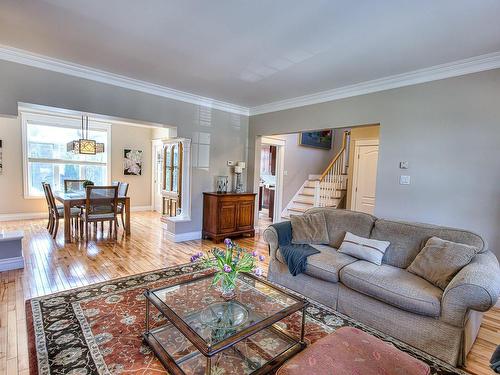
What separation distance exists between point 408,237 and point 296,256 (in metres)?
1.14

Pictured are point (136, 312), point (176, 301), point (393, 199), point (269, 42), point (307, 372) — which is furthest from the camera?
point (393, 199)

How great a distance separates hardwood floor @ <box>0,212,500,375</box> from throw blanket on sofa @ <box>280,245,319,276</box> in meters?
1.42

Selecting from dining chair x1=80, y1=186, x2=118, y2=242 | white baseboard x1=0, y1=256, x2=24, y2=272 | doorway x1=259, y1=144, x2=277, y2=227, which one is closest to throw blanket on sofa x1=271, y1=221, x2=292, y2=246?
white baseboard x1=0, y1=256, x2=24, y2=272

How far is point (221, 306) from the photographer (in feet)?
6.42

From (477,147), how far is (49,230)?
6.91 metres

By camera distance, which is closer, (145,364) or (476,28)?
(145,364)

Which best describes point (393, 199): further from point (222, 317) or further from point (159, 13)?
point (159, 13)

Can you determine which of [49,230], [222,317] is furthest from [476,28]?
[49,230]

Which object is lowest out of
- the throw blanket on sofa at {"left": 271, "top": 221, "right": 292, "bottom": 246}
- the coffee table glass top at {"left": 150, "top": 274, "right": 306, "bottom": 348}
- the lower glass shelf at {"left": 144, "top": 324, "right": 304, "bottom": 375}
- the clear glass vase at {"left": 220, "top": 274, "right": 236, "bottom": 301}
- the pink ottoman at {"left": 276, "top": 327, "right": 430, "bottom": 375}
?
the lower glass shelf at {"left": 144, "top": 324, "right": 304, "bottom": 375}

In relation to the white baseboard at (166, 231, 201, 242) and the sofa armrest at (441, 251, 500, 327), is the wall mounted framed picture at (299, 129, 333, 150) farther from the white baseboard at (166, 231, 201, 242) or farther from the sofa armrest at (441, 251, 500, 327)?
the sofa armrest at (441, 251, 500, 327)

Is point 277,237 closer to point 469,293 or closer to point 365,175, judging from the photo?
point 469,293

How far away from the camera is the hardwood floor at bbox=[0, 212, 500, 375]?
2.03 metres

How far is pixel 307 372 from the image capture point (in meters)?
1.27

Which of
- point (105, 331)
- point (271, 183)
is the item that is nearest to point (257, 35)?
point (105, 331)
